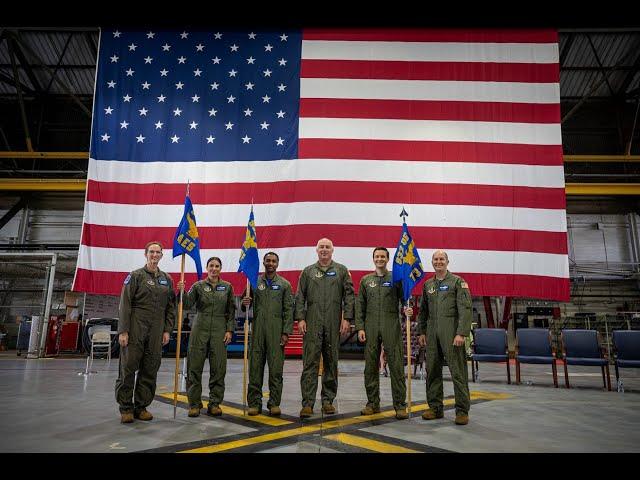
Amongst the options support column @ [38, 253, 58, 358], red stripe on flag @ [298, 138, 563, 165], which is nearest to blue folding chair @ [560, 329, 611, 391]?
red stripe on flag @ [298, 138, 563, 165]

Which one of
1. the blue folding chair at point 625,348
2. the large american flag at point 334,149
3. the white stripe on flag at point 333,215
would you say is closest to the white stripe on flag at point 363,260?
the large american flag at point 334,149

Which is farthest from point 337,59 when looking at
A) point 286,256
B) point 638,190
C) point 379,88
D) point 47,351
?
point 638,190

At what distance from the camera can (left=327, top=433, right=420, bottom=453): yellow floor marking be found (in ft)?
8.48

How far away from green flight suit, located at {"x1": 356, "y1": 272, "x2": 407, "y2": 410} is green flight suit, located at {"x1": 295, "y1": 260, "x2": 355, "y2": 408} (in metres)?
0.17

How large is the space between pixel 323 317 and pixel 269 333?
20.3 inches

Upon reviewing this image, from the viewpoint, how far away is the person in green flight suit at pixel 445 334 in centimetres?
357

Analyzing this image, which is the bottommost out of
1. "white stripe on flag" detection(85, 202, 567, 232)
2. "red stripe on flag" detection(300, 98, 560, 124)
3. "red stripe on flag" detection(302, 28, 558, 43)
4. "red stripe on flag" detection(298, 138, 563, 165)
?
"white stripe on flag" detection(85, 202, 567, 232)

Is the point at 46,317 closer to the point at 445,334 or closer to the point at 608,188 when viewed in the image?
the point at 445,334

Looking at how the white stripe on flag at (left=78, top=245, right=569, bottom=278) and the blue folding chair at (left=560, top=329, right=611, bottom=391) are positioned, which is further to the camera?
the white stripe on flag at (left=78, top=245, right=569, bottom=278)

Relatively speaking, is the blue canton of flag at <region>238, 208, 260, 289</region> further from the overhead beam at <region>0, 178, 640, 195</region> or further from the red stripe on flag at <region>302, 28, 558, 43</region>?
the overhead beam at <region>0, 178, 640, 195</region>

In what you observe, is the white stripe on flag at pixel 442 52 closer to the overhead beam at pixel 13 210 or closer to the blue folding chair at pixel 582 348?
the blue folding chair at pixel 582 348

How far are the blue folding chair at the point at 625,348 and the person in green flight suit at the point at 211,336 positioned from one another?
5.01 m

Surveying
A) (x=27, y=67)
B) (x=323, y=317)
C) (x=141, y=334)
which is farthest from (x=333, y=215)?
(x=27, y=67)
